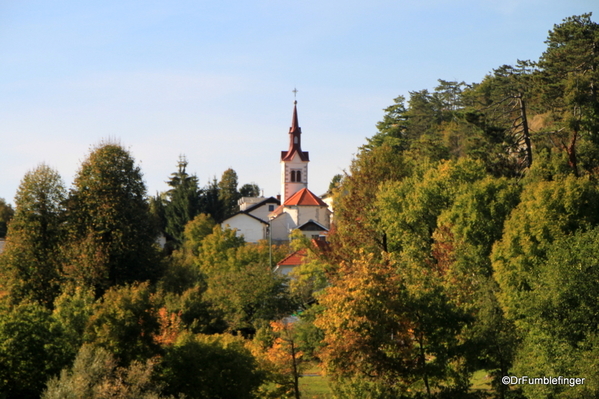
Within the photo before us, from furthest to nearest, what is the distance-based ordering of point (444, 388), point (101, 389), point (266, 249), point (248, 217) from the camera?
point (248, 217) → point (266, 249) → point (444, 388) → point (101, 389)

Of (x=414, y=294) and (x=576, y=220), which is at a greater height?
(x=576, y=220)

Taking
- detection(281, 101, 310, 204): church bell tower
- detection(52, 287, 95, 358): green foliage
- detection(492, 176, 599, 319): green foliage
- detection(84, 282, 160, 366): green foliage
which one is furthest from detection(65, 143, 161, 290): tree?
detection(281, 101, 310, 204): church bell tower

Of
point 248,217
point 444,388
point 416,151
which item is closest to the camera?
point 444,388

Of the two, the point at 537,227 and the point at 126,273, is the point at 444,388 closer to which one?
the point at 537,227

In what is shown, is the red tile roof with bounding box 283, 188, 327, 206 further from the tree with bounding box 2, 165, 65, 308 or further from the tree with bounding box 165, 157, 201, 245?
the tree with bounding box 2, 165, 65, 308

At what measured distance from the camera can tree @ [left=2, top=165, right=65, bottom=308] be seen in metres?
41.8

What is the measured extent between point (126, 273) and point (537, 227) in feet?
69.3

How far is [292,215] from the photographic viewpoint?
111562mm

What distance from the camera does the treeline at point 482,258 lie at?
28.9 metres

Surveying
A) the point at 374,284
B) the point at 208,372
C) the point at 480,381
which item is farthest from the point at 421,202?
the point at 208,372

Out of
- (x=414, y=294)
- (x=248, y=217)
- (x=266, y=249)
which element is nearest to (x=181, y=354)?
A: (x=414, y=294)

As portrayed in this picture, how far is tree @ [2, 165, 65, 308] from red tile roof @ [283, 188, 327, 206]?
68180 mm

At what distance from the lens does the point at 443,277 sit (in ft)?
117

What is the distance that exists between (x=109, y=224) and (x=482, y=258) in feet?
62.6
